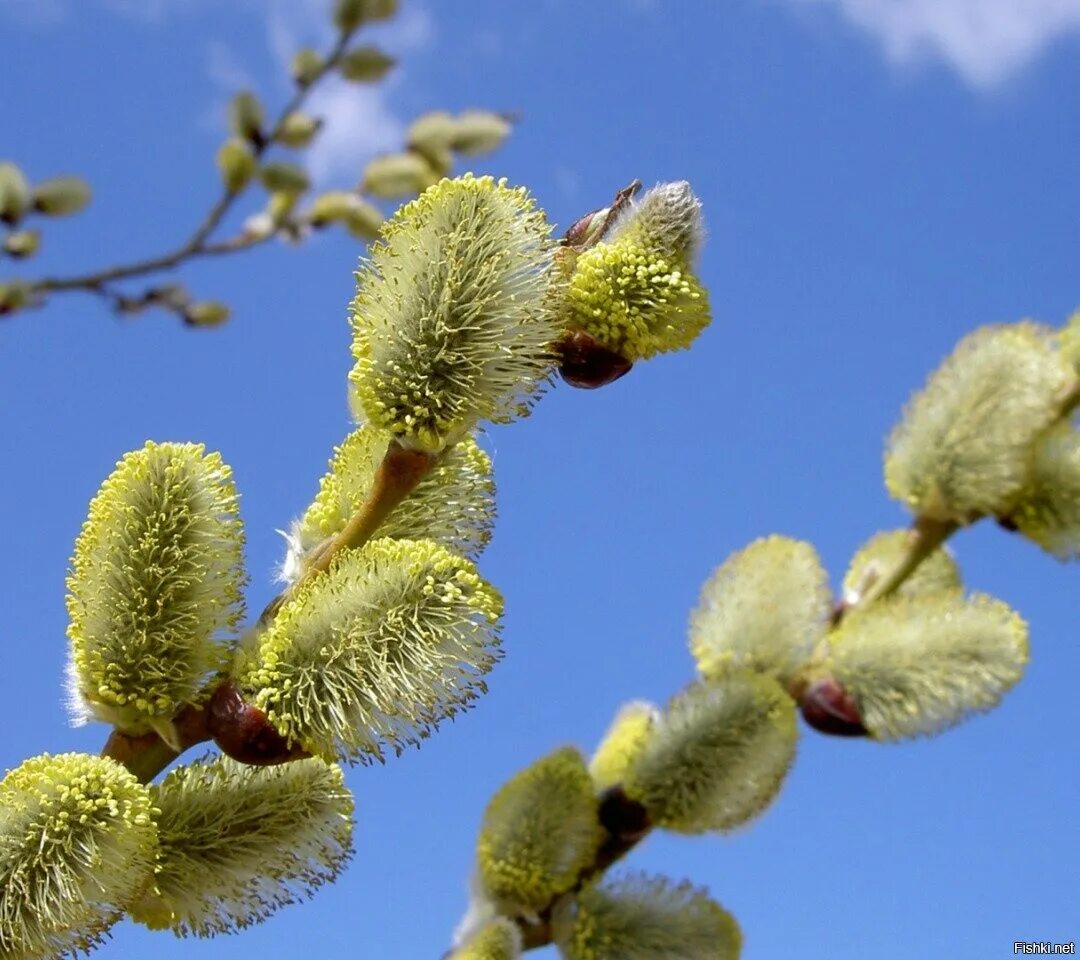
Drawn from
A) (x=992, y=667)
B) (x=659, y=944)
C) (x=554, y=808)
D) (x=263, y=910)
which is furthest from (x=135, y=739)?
(x=992, y=667)

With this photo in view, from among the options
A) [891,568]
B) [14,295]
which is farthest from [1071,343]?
[14,295]

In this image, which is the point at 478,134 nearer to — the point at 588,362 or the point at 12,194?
the point at 12,194

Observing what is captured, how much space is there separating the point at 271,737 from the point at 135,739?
0.26 meters

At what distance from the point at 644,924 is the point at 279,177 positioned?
3.21ft

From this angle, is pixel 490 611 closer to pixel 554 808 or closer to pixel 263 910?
pixel 554 808

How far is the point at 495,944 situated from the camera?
1.48 meters

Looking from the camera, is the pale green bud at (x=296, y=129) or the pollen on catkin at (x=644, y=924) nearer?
the pale green bud at (x=296, y=129)

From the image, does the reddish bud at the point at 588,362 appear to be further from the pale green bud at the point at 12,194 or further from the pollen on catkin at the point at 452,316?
the pale green bud at the point at 12,194

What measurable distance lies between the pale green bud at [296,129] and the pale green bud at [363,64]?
0.03 meters

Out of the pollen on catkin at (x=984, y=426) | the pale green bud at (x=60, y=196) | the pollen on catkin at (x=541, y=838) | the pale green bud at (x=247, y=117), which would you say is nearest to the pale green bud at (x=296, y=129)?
the pale green bud at (x=247, y=117)

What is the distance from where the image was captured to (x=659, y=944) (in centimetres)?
146

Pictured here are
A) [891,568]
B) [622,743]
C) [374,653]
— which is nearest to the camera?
[891,568]

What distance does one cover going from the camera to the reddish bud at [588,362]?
1788 mm

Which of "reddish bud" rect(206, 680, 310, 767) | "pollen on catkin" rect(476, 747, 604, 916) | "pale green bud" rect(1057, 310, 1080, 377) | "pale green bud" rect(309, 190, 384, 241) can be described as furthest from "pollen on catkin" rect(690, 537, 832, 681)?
"pale green bud" rect(309, 190, 384, 241)
